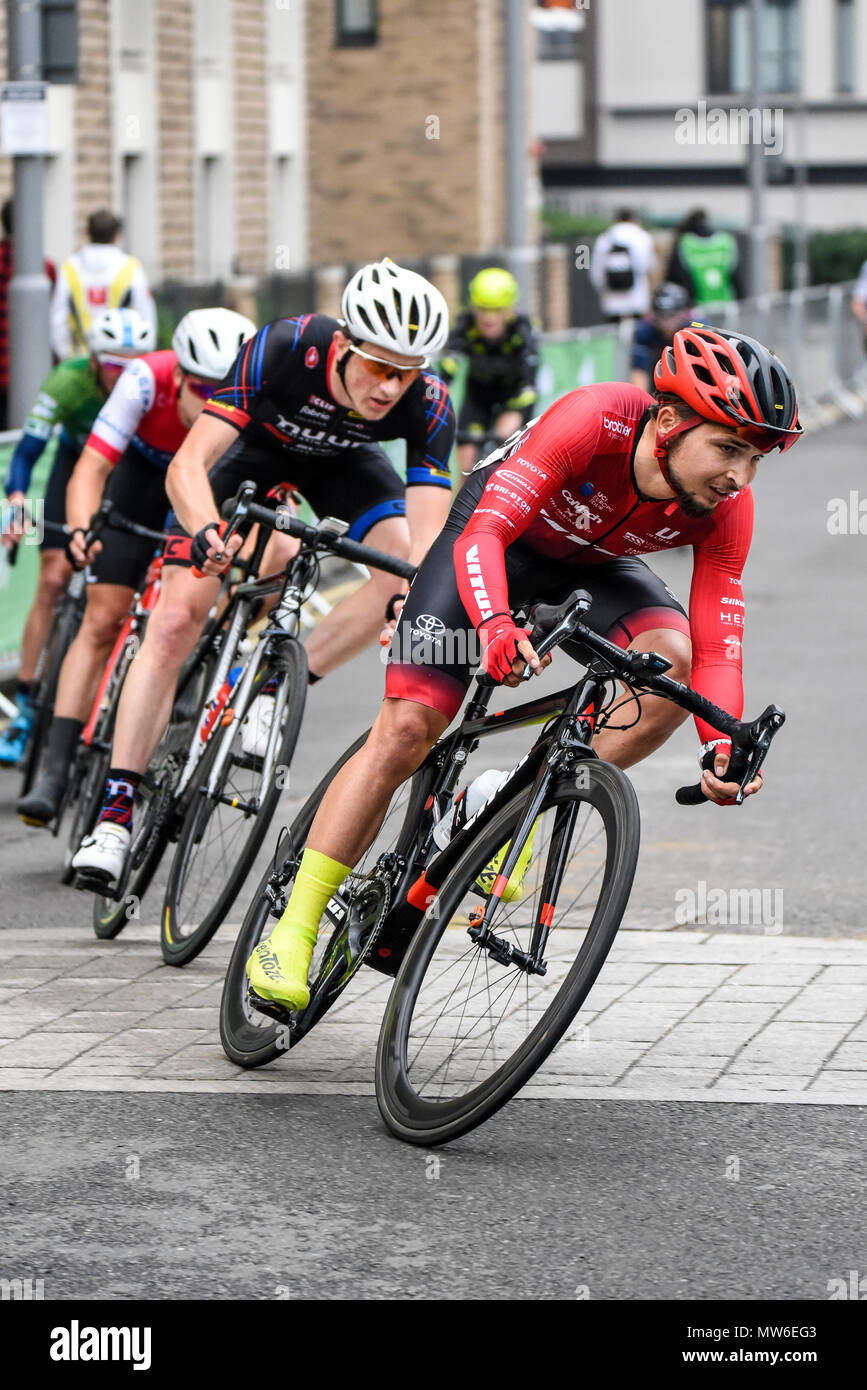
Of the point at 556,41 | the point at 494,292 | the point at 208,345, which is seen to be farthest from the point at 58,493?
the point at 556,41

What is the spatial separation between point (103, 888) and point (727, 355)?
2.71 metres

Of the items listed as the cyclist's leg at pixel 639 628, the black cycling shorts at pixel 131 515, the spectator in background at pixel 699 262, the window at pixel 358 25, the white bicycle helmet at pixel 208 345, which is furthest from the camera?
the window at pixel 358 25

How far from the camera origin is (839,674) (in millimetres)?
11719

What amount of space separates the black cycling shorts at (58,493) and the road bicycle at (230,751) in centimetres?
241

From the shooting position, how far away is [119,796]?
6.64 metres

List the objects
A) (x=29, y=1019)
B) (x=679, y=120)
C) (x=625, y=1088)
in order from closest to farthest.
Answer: (x=625, y=1088) → (x=29, y=1019) → (x=679, y=120)

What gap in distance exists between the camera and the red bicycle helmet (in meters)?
4.62

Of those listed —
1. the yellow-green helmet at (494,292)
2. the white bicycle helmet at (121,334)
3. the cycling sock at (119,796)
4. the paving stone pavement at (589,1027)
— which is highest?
the yellow-green helmet at (494,292)

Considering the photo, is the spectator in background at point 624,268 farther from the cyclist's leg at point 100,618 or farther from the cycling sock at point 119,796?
the cycling sock at point 119,796

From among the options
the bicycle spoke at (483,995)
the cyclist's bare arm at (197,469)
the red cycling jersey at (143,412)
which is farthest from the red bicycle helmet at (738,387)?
the red cycling jersey at (143,412)

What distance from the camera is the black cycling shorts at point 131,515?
25.5ft

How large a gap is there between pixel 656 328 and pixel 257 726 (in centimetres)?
1327
